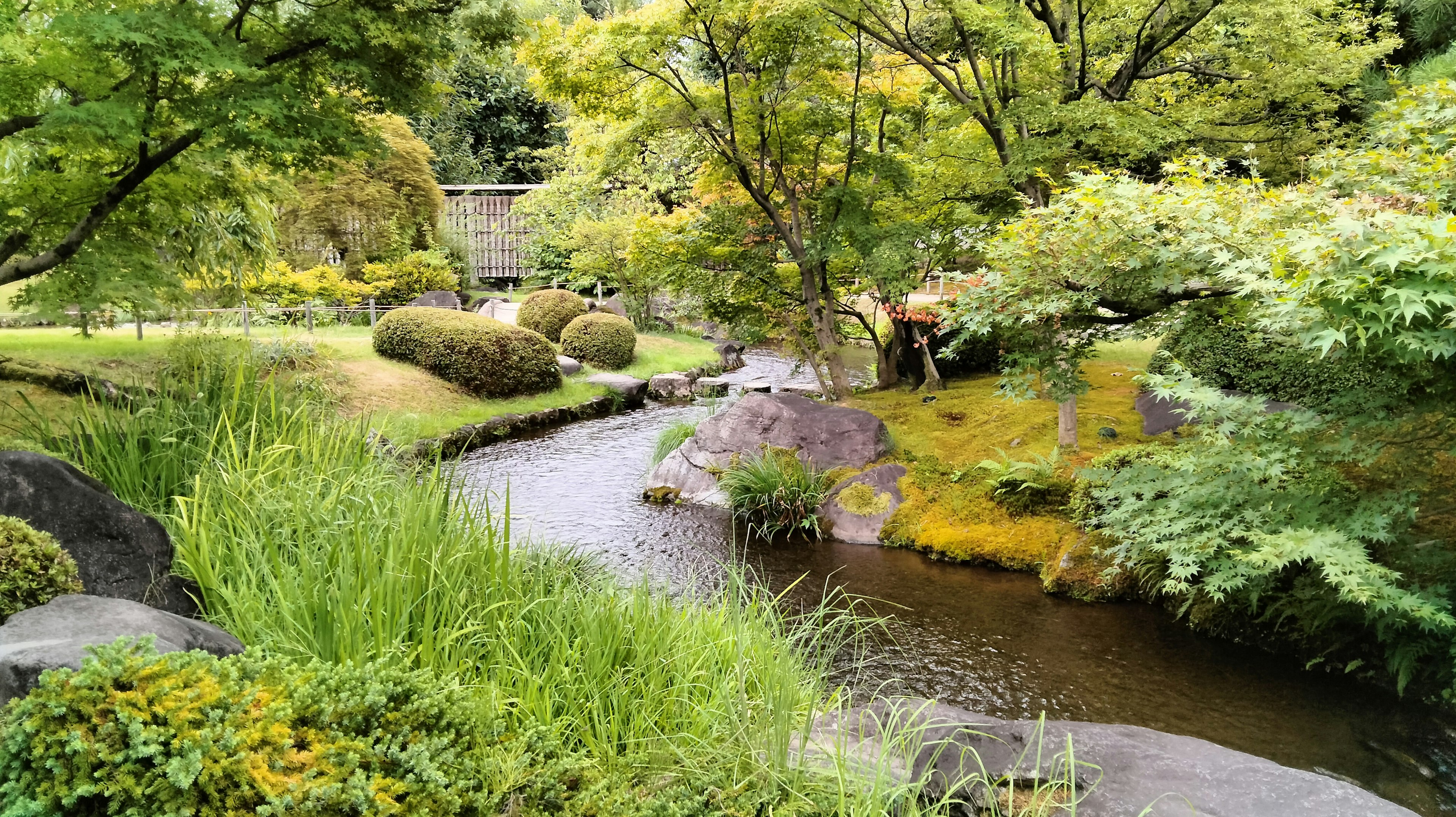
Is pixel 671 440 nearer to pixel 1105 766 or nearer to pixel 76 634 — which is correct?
pixel 1105 766

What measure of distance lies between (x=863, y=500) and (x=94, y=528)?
5.97 metres

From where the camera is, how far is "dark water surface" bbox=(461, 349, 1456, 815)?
4.04 m

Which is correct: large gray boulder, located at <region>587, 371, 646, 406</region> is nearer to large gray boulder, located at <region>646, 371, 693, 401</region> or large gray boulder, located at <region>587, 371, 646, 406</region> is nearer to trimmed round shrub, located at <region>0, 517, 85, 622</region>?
large gray boulder, located at <region>646, 371, 693, 401</region>

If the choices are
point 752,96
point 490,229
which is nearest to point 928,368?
point 752,96

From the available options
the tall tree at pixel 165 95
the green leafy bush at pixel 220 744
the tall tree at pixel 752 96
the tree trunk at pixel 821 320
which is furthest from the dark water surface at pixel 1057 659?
the tall tree at pixel 752 96

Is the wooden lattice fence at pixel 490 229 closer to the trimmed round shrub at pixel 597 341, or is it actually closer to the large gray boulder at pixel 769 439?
the trimmed round shrub at pixel 597 341

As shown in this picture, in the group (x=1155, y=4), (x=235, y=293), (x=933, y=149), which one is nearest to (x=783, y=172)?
(x=933, y=149)

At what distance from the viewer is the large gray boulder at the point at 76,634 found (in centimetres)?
191

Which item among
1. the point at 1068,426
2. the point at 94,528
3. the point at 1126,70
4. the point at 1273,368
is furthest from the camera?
the point at 1126,70

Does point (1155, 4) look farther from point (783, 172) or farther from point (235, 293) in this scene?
point (235, 293)

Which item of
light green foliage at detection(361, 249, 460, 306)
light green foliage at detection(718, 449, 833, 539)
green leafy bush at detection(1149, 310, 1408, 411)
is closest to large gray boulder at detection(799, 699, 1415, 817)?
green leafy bush at detection(1149, 310, 1408, 411)

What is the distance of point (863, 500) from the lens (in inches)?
303

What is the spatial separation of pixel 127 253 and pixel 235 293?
964cm

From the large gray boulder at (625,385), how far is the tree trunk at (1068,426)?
8079 mm
